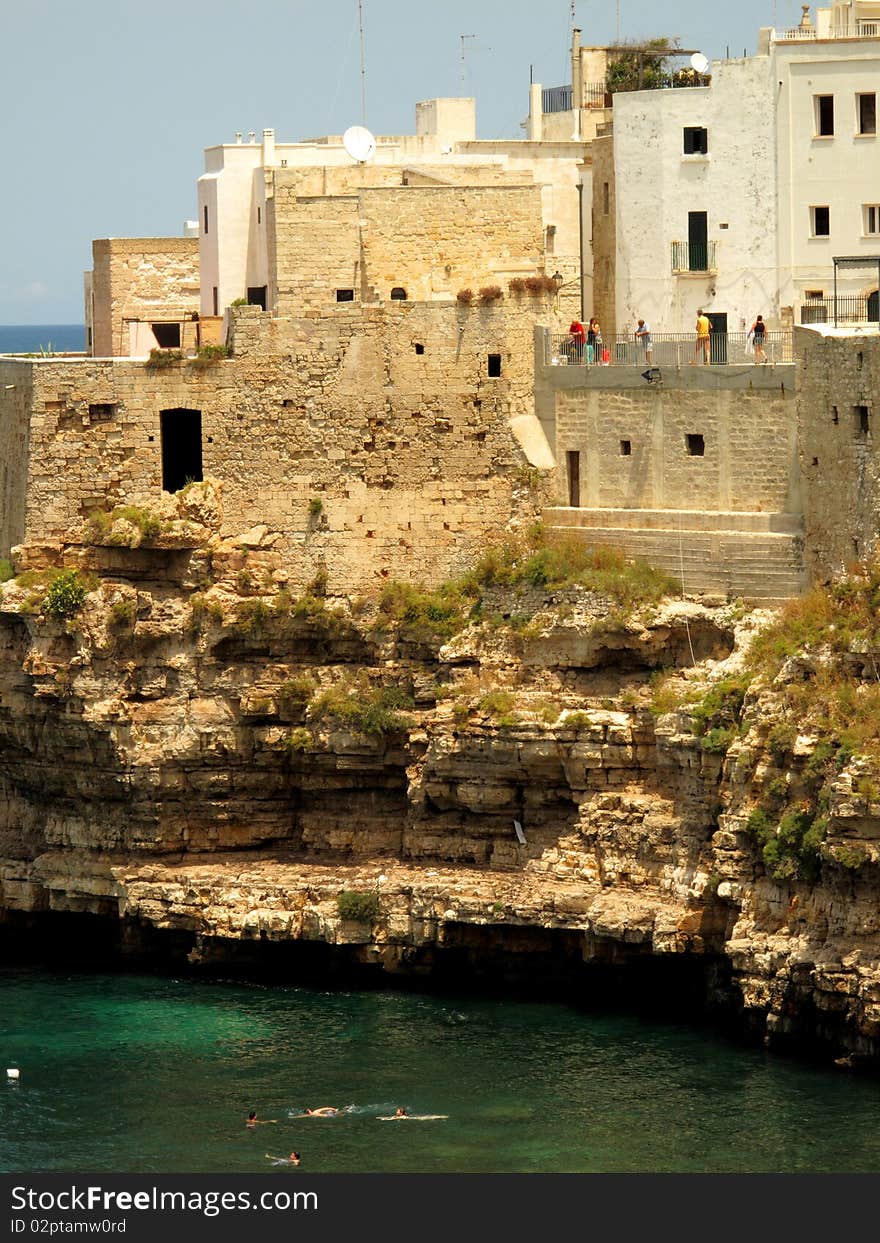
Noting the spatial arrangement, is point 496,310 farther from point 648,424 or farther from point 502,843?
point 502,843

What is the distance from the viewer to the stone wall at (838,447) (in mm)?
48719

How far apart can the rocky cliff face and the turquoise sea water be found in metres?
1.42

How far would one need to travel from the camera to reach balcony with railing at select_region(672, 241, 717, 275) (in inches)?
2181

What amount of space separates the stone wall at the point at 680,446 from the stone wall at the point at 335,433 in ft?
3.56

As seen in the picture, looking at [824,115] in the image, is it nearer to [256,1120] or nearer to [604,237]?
[604,237]

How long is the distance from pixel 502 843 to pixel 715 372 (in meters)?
8.57

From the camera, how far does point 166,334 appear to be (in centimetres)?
5847

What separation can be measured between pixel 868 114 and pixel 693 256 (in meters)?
3.92

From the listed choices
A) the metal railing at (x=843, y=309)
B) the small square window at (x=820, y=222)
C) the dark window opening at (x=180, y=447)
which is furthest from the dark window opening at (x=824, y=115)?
the dark window opening at (x=180, y=447)

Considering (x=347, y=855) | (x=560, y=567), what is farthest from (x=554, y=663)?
(x=347, y=855)

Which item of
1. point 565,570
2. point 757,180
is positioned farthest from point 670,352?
point 757,180

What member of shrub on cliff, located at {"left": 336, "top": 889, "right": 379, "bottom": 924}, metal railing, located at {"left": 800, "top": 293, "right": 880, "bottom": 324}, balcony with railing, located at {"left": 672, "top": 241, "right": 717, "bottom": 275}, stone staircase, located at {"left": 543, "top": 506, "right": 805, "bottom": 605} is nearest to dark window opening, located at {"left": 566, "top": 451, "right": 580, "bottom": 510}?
stone staircase, located at {"left": 543, "top": 506, "right": 805, "bottom": 605}

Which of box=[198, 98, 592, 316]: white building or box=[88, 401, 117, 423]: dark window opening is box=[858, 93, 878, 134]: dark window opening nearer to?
box=[198, 98, 592, 316]: white building

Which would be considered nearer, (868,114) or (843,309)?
(843,309)
